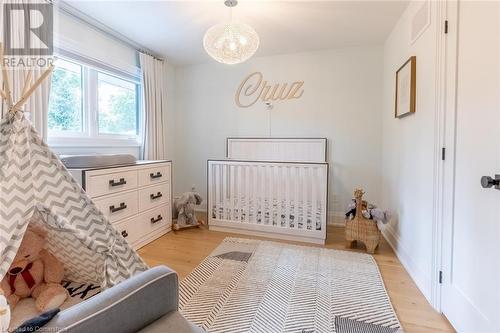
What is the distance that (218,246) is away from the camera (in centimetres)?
259

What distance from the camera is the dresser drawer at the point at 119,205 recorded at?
2.18 meters

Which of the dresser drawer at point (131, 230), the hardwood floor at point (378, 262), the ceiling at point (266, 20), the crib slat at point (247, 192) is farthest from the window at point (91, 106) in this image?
the crib slat at point (247, 192)

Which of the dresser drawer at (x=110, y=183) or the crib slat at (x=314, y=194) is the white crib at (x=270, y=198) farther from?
the dresser drawer at (x=110, y=183)

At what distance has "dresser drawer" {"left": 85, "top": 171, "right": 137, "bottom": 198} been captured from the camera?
2.05 m

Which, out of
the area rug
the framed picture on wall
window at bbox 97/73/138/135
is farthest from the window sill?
the framed picture on wall

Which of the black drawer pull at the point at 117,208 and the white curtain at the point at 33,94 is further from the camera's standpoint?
the black drawer pull at the point at 117,208

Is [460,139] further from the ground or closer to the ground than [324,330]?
further from the ground

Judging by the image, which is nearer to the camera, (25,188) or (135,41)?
(25,188)

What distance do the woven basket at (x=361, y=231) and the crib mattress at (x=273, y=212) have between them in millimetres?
306

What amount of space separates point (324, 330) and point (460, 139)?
1303 mm

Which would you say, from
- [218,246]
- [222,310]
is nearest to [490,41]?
[222,310]

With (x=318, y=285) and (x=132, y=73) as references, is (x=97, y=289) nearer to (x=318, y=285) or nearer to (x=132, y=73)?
(x=318, y=285)

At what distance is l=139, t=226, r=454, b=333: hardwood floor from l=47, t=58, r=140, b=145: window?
52.0 inches

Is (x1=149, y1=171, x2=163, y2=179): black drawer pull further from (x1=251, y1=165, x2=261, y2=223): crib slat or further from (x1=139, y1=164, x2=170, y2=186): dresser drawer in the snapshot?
(x1=251, y1=165, x2=261, y2=223): crib slat
